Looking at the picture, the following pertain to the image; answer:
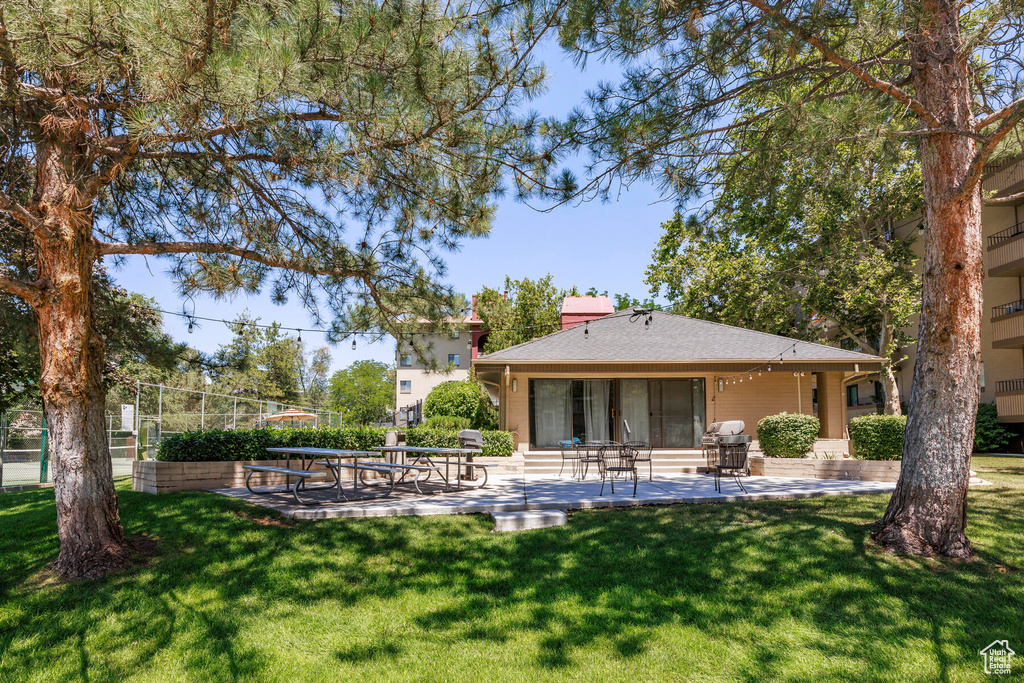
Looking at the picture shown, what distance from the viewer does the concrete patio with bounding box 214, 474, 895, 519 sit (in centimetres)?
789

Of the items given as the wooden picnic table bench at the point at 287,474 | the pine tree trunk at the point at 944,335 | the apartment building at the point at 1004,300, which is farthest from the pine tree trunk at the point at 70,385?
the apartment building at the point at 1004,300

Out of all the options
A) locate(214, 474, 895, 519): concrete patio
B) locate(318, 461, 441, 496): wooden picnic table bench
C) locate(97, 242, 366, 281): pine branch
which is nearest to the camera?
locate(97, 242, 366, 281): pine branch

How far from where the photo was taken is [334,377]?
123 ft

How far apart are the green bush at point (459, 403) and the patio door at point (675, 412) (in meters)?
5.05

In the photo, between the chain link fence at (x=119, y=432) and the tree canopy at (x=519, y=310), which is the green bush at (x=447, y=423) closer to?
the chain link fence at (x=119, y=432)

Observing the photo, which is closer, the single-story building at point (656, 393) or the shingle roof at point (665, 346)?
the shingle roof at point (665, 346)

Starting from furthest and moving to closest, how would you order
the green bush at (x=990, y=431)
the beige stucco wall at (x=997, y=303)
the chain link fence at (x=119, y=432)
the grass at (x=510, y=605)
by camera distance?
the beige stucco wall at (x=997, y=303)
the green bush at (x=990, y=431)
the chain link fence at (x=119, y=432)
the grass at (x=510, y=605)

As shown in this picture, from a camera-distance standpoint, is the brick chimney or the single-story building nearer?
the single-story building

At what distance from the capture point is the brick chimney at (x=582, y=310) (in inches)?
864

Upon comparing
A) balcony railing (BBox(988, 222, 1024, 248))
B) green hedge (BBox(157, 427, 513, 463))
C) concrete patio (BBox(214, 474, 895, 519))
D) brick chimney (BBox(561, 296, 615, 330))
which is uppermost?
balcony railing (BBox(988, 222, 1024, 248))

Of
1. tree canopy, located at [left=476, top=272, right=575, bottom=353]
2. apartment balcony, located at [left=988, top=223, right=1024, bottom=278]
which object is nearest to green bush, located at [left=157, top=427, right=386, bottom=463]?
tree canopy, located at [left=476, top=272, right=575, bottom=353]

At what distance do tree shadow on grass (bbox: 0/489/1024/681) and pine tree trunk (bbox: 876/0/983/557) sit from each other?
45 cm

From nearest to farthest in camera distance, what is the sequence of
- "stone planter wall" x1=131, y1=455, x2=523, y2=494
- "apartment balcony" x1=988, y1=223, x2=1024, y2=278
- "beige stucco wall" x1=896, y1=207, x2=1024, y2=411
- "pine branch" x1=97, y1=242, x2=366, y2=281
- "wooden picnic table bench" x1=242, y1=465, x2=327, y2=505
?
"pine branch" x1=97, y1=242, x2=366, y2=281, "wooden picnic table bench" x1=242, y1=465, x2=327, y2=505, "stone planter wall" x1=131, y1=455, x2=523, y2=494, "apartment balcony" x1=988, y1=223, x2=1024, y2=278, "beige stucco wall" x1=896, y1=207, x2=1024, y2=411

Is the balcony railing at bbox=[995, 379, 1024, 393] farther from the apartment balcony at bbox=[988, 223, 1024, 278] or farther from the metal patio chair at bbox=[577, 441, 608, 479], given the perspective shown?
the metal patio chair at bbox=[577, 441, 608, 479]
